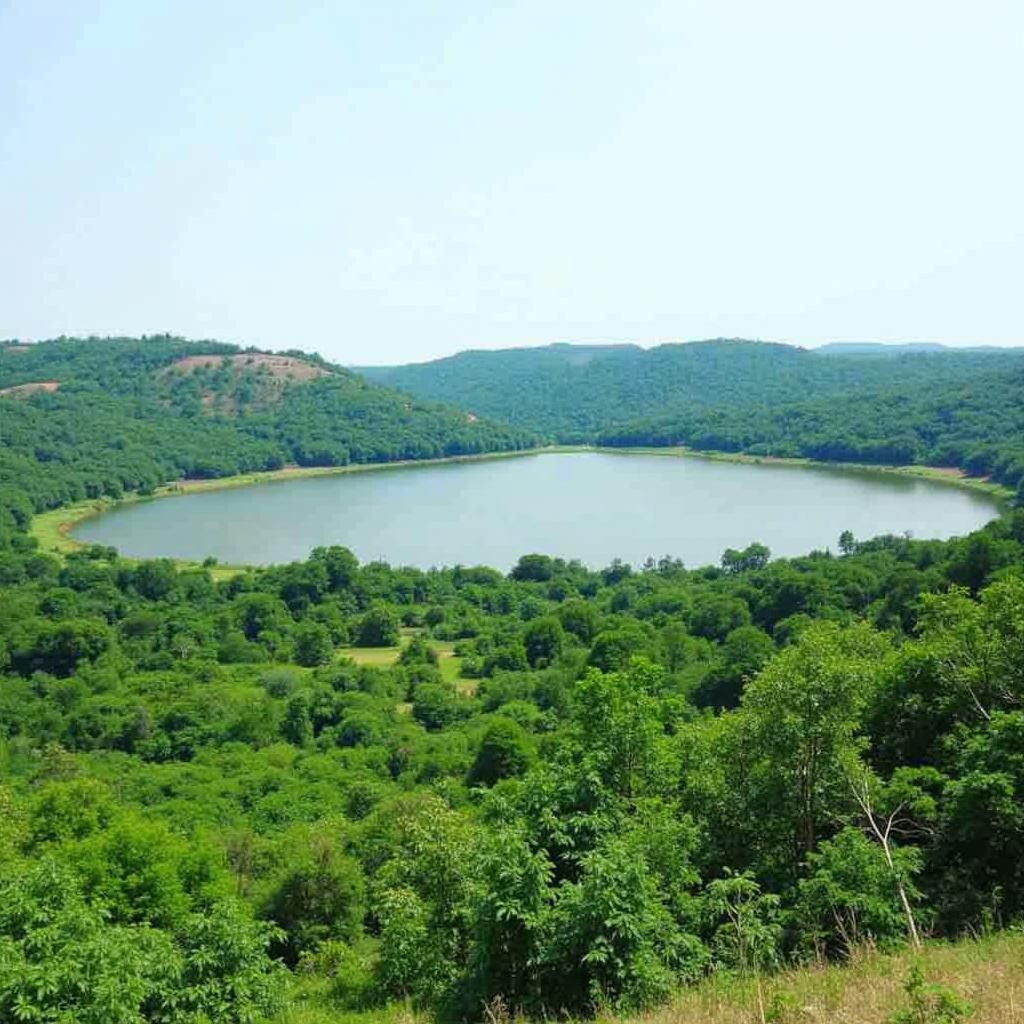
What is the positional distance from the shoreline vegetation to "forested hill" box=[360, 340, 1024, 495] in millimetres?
1835

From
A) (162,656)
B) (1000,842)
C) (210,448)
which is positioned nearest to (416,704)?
(162,656)

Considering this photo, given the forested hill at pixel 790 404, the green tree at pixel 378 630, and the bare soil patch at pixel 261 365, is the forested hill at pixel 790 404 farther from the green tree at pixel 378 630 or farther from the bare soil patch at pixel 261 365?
the green tree at pixel 378 630

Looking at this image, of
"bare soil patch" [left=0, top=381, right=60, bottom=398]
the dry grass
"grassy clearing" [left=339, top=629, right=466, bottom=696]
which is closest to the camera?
the dry grass

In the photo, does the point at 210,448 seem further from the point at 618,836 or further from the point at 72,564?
the point at 618,836

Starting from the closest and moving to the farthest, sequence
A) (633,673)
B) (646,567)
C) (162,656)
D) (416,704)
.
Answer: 1. (633,673)
2. (416,704)
3. (162,656)
4. (646,567)

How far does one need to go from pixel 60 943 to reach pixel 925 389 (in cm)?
13073

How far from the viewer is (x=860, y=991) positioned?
16.9 feet

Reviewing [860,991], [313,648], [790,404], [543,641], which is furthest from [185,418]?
[860,991]

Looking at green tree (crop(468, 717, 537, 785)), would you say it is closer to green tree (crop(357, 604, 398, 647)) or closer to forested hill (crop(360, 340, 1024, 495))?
green tree (crop(357, 604, 398, 647))

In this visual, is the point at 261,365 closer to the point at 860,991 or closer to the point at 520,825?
the point at 520,825

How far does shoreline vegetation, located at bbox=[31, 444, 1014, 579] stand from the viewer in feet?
228

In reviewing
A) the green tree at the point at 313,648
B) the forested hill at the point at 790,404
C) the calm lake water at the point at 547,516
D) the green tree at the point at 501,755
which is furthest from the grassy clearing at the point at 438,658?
the forested hill at the point at 790,404

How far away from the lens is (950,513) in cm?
6694

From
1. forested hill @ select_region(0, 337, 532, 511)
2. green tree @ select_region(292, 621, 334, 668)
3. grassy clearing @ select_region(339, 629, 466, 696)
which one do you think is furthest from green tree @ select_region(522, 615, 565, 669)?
forested hill @ select_region(0, 337, 532, 511)
